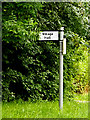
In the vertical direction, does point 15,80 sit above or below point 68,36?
below

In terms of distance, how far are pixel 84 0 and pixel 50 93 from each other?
10.8ft

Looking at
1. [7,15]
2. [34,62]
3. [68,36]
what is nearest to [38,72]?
[34,62]

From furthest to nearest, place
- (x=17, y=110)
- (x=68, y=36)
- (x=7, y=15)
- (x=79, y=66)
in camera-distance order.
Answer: (x=79, y=66), (x=68, y=36), (x=7, y=15), (x=17, y=110)

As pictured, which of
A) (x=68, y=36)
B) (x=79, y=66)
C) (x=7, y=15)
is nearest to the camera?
(x=7, y=15)

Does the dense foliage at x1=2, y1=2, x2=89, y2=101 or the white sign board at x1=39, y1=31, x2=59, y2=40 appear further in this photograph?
the dense foliage at x1=2, y1=2, x2=89, y2=101

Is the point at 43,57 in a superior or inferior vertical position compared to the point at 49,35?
inferior

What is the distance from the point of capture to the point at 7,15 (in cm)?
714

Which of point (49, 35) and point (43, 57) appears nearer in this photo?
point (49, 35)

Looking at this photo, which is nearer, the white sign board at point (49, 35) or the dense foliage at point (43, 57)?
the white sign board at point (49, 35)

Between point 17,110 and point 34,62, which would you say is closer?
point 17,110

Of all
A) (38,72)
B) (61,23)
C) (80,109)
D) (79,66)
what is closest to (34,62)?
(38,72)

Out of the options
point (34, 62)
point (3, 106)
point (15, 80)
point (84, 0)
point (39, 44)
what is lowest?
point (3, 106)

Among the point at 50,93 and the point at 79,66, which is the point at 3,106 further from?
the point at 79,66

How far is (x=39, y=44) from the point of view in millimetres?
8305
